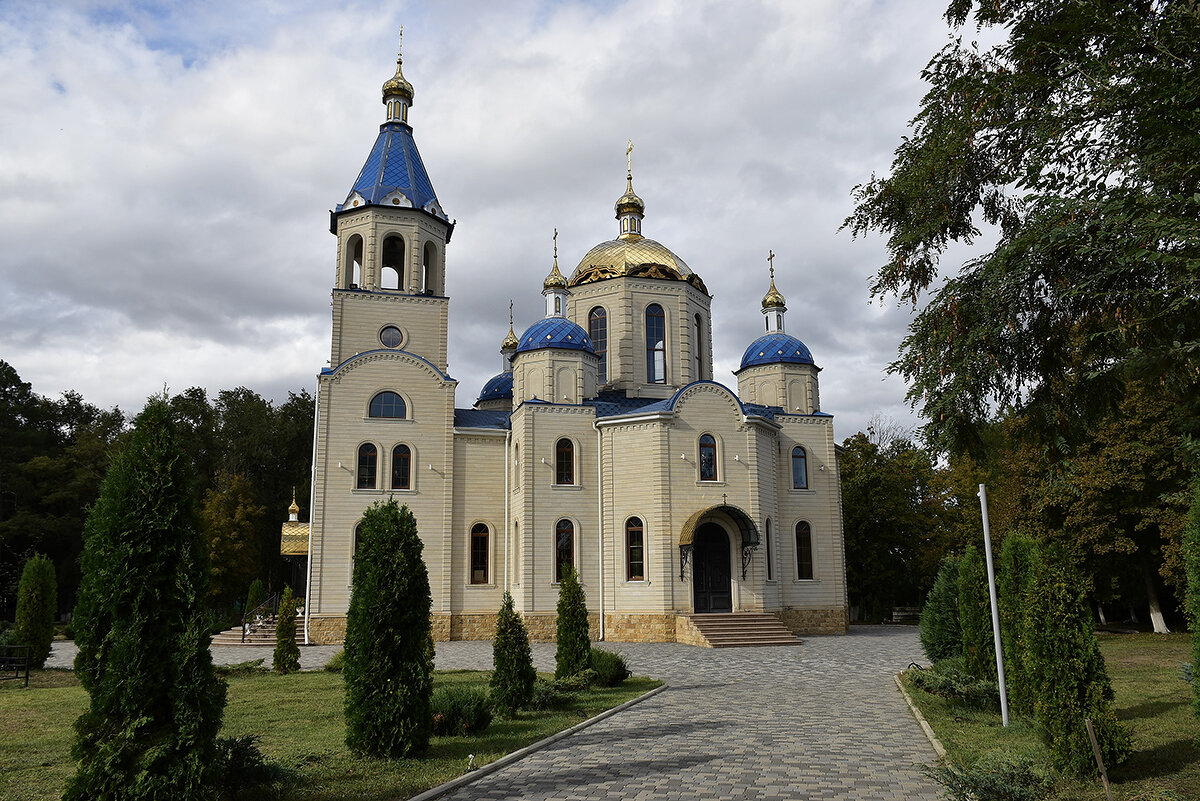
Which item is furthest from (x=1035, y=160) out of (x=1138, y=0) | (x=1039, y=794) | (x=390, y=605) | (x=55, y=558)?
(x=55, y=558)

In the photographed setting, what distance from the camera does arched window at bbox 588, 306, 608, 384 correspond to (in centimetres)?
2825

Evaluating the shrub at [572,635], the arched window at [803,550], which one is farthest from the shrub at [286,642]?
the arched window at [803,550]

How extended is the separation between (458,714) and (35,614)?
14004 millimetres

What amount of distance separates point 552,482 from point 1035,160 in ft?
56.8

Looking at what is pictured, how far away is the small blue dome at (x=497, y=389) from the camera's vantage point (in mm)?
32594

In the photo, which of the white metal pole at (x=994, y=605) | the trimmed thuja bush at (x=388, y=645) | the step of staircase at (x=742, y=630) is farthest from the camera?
the step of staircase at (x=742, y=630)

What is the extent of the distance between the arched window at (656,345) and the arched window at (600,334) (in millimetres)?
1402

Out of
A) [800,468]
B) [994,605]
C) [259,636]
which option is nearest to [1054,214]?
[994,605]

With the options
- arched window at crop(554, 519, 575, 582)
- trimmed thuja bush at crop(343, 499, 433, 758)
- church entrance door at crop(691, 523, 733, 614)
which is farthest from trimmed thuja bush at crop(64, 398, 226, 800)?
church entrance door at crop(691, 523, 733, 614)

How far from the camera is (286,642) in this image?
1689cm

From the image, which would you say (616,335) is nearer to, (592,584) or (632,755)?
(592,584)

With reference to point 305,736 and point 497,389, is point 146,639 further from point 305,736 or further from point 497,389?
point 497,389

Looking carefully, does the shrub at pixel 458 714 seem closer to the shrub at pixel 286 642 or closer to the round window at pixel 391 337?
the shrub at pixel 286 642

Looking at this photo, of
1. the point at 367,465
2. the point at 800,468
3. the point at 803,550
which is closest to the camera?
the point at 367,465
